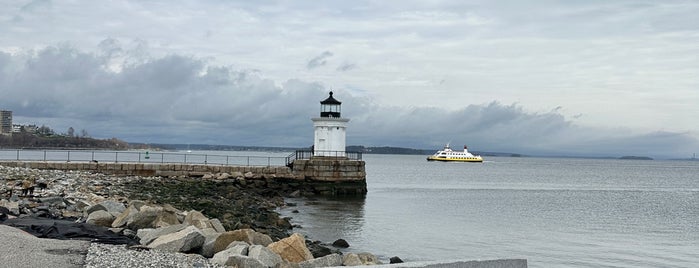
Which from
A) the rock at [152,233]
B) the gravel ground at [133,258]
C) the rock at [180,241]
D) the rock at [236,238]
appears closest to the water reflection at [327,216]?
the rock at [236,238]

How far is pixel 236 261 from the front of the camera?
30.6 feet

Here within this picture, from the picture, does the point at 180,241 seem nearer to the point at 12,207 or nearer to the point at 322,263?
the point at 322,263

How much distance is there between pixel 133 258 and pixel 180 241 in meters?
1.18

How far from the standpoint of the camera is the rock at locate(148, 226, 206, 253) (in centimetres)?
993

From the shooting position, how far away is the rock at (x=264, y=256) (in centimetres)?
945

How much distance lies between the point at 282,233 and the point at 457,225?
9.02 meters

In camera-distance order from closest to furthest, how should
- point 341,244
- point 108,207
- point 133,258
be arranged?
point 133,258, point 108,207, point 341,244

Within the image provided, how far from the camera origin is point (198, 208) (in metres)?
22.2

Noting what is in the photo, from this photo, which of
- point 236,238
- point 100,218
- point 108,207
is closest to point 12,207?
point 108,207

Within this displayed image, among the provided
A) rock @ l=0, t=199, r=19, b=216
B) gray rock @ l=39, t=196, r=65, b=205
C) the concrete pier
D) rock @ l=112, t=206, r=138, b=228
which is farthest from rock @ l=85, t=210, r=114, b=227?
the concrete pier

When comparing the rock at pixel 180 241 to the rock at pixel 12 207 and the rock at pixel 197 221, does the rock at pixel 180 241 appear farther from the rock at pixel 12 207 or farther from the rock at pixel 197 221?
the rock at pixel 12 207

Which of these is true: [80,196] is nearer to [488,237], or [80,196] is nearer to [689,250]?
[488,237]

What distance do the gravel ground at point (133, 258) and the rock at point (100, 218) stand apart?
300 cm

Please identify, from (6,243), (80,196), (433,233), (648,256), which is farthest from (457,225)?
(6,243)
